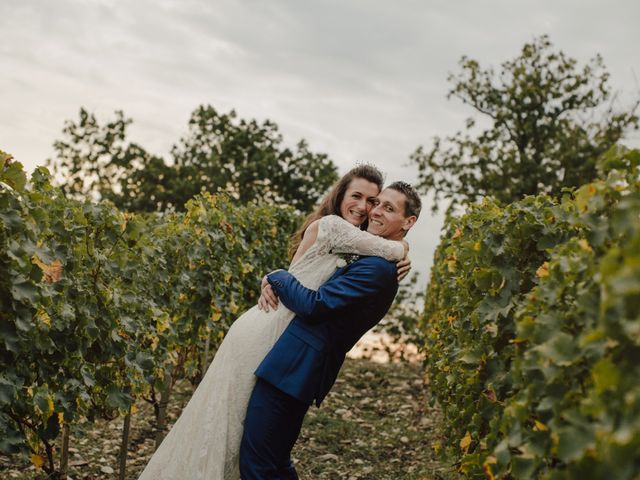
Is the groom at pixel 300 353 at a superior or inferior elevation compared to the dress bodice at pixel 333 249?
inferior

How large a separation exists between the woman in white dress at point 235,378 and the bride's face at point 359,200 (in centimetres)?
41

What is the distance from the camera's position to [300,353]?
3.28 meters

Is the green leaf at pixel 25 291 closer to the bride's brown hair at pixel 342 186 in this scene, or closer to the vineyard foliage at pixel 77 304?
the vineyard foliage at pixel 77 304

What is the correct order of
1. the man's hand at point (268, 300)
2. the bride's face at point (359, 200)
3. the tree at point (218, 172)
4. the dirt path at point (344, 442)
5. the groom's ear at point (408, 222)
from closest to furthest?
the man's hand at point (268, 300) < the groom's ear at point (408, 222) < the bride's face at point (359, 200) < the dirt path at point (344, 442) < the tree at point (218, 172)

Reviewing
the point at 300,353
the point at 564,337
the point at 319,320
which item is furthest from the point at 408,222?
the point at 564,337

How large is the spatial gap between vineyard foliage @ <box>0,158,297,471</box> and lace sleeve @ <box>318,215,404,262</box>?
1.34m

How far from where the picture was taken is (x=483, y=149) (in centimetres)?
2262

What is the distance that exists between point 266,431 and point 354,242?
3.22 ft

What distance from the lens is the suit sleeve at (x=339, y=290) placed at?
3.25 meters

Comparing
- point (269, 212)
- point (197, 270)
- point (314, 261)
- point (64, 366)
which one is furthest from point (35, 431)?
point (269, 212)

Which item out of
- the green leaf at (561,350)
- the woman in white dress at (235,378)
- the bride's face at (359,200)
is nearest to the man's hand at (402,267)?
the woman in white dress at (235,378)

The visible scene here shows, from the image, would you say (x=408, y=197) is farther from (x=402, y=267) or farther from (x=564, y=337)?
(x=564, y=337)

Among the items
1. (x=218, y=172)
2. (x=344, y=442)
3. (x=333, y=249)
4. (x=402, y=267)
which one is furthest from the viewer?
(x=218, y=172)

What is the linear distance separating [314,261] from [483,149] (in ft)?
65.6
